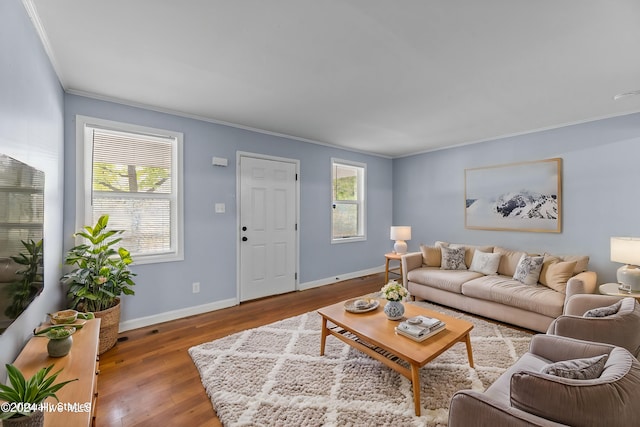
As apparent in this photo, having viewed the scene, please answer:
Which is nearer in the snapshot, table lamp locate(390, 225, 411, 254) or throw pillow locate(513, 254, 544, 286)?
throw pillow locate(513, 254, 544, 286)

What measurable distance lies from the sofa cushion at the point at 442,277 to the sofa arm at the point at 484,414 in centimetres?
245

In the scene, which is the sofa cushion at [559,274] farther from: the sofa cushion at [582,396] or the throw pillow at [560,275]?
the sofa cushion at [582,396]

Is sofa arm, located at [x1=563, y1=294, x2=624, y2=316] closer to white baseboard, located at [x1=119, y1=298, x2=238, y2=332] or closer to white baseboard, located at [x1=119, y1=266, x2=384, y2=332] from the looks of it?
white baseboard, located at [x1=119, y1=266, x2=384, y2=332]

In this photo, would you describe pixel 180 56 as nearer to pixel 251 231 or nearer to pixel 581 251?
pixel 251 231

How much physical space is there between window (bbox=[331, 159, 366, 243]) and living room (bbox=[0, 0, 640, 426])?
0.47 ft

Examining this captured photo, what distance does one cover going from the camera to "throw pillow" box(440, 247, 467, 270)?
3.92 metres

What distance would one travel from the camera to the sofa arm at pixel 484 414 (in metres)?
1.03

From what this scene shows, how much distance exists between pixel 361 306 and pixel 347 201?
2837 millimetres

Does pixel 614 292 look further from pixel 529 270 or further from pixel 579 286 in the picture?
pixel 529 270

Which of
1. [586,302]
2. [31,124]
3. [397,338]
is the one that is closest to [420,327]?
[397,338]

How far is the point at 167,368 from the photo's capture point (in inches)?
90.6

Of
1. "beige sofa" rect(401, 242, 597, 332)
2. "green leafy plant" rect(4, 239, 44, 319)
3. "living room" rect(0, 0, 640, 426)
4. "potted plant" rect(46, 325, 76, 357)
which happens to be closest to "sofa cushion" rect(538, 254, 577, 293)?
"beige sofa" rect(401, 242, 597, 332)

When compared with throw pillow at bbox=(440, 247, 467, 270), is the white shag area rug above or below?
below

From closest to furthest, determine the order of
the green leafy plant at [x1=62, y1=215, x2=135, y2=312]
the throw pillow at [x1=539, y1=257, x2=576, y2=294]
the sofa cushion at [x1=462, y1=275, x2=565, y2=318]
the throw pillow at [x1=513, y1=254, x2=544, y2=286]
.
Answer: the green leafy plant at [x1=62, y1=215, x2=135, y2=312], the sofa cushion at [x1=462, y1=275, x2=565, y2=318], the throw pillow at [x1=539, y1=257, x2=576, y2=294], the throw pillow at [x1=513, y1=254, x2=544, y2=286]
